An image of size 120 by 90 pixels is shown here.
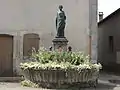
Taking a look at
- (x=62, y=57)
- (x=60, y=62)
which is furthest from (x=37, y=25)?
(x=60, y=62)

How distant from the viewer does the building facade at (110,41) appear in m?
25.6

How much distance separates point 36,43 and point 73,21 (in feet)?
7.63

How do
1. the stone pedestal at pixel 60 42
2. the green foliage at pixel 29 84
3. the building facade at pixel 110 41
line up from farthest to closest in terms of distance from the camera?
the building facade at pixel 110 41 → the stone pedestal at pixel 60 42 → the green foliage at pixel 29 84

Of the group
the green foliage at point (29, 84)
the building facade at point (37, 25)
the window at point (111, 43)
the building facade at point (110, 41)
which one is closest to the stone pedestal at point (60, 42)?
the green foliage at point (29, 84)

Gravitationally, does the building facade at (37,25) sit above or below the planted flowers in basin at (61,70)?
above

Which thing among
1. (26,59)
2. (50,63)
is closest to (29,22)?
(26,59)

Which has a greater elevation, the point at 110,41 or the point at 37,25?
the point at 37,25

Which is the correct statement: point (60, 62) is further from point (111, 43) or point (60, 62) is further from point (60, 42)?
point (111, 43)

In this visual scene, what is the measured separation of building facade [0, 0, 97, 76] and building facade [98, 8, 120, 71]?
6.16m

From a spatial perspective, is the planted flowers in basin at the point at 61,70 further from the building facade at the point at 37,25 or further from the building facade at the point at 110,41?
the building facade at the point at 110,41

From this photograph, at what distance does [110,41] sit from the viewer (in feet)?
91.0

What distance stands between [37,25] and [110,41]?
10.0 metres

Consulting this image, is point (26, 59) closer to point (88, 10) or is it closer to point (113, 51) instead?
point (88, 10)

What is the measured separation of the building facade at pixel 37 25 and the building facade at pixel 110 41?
6163 millimetres
